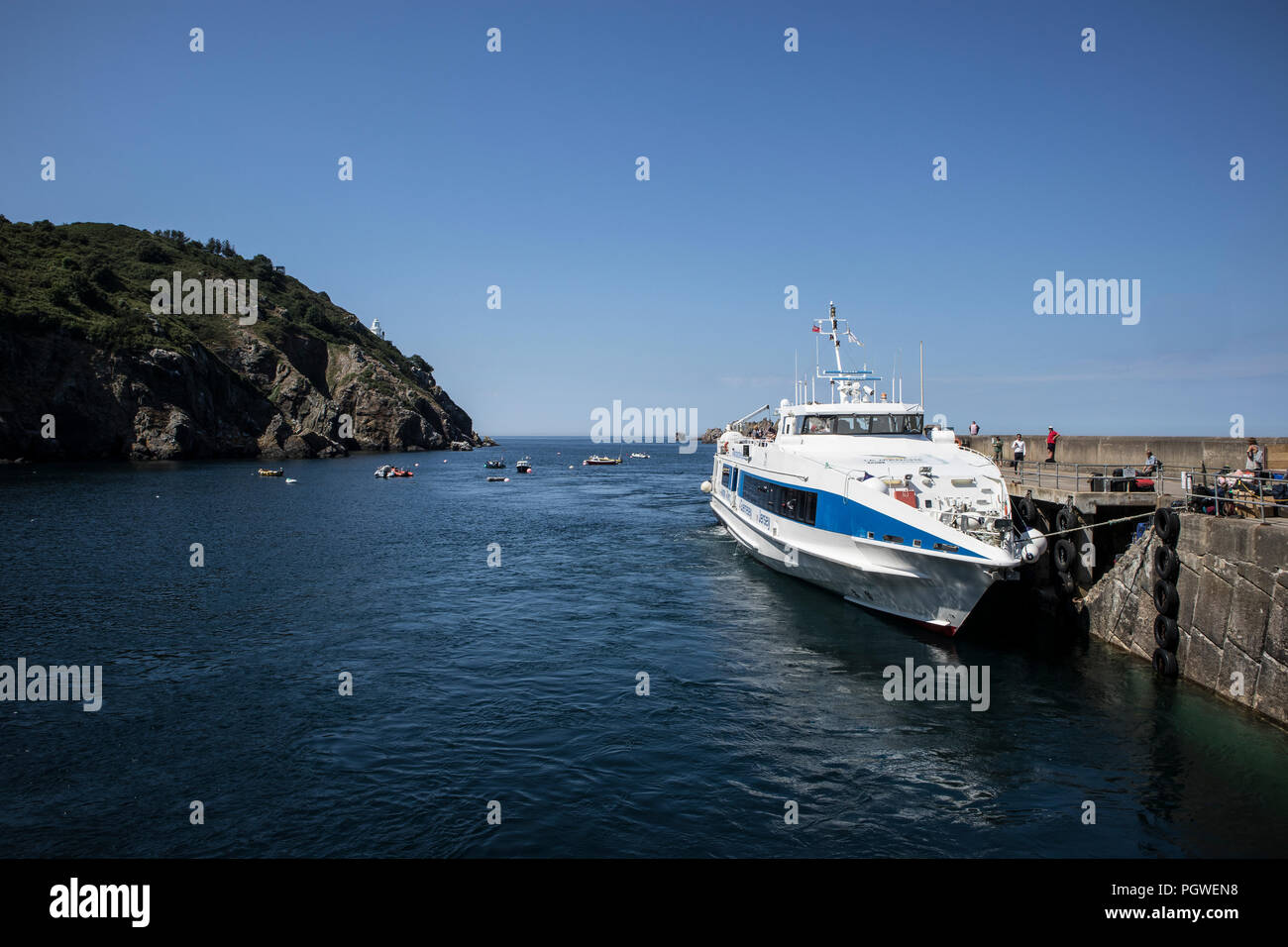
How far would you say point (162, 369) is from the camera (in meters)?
110

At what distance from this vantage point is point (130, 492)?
63656 mm

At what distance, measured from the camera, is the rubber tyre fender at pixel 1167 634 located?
18797 mm

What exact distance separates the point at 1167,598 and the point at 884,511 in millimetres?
7794

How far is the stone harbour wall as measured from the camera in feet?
51.1

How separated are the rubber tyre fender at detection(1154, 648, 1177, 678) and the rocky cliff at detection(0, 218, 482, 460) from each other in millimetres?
120038

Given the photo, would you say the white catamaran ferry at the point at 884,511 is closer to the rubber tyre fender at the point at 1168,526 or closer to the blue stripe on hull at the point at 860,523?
the blue stripe on hull at the point at 860,523

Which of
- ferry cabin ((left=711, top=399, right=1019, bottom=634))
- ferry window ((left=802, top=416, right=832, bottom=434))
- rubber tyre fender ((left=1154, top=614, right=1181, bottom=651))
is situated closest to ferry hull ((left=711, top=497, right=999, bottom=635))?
ferry cabin ((left=711, top=399, right=1019, bottom=634))

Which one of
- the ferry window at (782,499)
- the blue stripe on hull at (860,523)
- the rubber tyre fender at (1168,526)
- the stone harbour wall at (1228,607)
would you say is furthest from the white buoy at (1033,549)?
the ferry window at (782,499)

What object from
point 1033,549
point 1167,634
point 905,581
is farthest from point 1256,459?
point 905,581

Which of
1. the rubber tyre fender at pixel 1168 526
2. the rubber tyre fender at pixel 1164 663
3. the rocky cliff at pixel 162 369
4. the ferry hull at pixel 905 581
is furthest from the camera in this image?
the rocky cliff at pixel 162 369

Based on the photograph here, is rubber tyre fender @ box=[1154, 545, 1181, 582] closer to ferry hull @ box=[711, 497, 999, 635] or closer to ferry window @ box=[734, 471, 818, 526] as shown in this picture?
ferry hull @ box=[711, 497, 999, 635]

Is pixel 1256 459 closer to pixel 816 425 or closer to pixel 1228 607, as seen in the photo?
pixel 1228 607

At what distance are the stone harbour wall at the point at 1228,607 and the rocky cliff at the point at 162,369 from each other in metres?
120
